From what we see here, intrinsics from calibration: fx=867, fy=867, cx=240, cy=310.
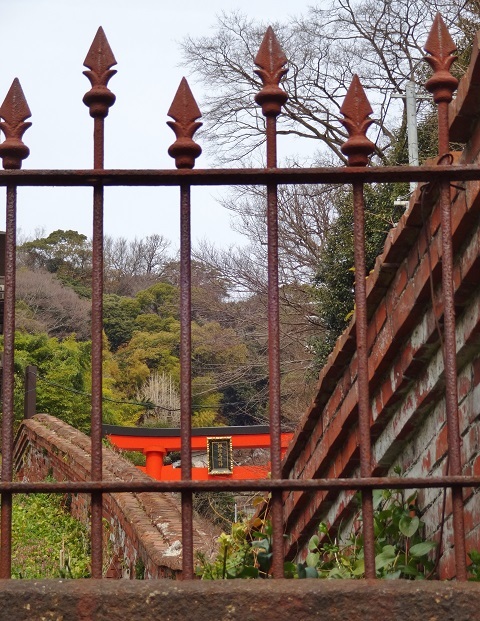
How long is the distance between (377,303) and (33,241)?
3673 centimetres

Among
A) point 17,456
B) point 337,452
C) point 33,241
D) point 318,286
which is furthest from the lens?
point 33,241

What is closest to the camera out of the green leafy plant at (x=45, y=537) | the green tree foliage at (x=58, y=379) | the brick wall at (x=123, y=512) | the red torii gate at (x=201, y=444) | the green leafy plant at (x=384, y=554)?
the green leafy plant at (x=384, y=554)

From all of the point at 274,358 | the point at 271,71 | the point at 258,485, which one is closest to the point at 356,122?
the point at 271,71

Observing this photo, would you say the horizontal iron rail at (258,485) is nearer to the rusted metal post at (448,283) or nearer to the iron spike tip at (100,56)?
the rusted metal post at (448,283)

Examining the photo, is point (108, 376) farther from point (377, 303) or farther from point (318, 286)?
point (377, 303)

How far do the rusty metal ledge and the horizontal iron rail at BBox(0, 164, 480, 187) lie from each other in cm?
74

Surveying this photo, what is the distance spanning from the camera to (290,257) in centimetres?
1670

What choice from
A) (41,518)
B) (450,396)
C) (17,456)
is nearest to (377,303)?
(450,396)

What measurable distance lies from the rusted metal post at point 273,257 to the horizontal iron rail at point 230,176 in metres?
0.04

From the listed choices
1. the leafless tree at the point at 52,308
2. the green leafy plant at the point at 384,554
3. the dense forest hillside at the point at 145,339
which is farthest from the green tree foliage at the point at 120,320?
the green leafy plant at the point at 384,554

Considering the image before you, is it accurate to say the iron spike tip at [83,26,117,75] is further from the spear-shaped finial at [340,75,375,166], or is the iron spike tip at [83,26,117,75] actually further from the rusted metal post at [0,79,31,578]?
the spear-shaped finial at [340,75,375,166]

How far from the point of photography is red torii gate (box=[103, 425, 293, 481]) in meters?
20.7

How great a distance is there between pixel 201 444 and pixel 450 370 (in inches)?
833

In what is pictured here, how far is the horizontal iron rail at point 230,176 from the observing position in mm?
1648
